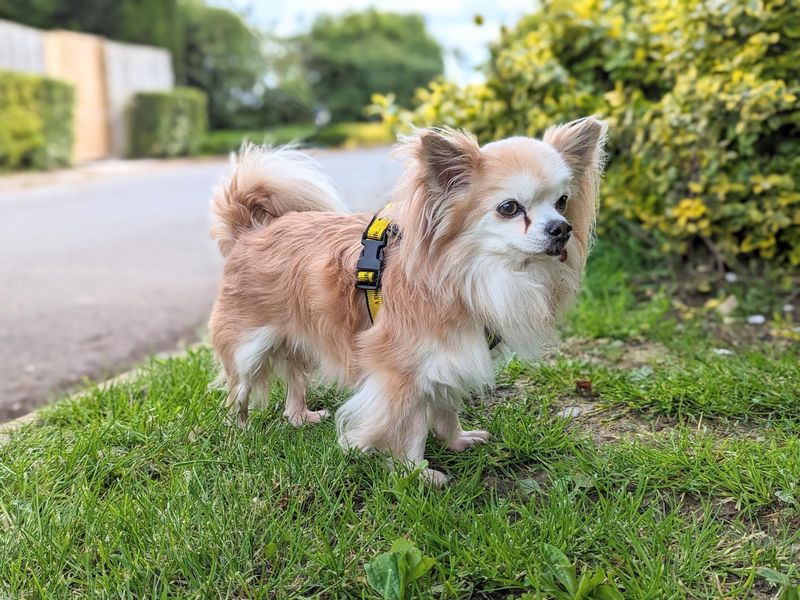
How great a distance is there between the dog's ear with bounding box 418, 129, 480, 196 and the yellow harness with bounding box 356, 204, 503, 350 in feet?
0.93

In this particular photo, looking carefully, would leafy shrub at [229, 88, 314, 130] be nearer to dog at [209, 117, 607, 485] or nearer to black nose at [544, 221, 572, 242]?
dog at [209, 117, 607, 485]

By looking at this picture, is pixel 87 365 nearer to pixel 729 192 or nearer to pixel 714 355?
pixel 714 355

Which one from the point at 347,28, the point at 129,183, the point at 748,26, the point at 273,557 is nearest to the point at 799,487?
the point at 273,557

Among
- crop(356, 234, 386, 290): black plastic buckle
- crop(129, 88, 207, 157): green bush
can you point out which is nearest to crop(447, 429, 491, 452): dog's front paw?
crop(356, 234, 386, 290): black plastic buckle

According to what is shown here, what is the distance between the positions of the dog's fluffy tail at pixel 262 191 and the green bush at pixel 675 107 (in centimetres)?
229

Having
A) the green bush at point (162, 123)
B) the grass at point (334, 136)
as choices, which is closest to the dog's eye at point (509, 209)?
the green bush at point (162, 123)

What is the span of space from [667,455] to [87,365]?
335cm

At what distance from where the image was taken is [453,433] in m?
2.82

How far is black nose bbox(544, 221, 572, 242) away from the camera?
2225 mm

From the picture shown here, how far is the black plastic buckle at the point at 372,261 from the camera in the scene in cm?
254

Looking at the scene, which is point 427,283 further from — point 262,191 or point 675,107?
point 675,107

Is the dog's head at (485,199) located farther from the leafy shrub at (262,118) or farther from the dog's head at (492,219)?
the leafy shrub at (262,118)

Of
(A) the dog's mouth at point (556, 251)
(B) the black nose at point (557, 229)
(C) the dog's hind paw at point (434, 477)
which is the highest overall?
(B) the black nose at point (557, 229)

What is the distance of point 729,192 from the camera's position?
4305 millimetres
